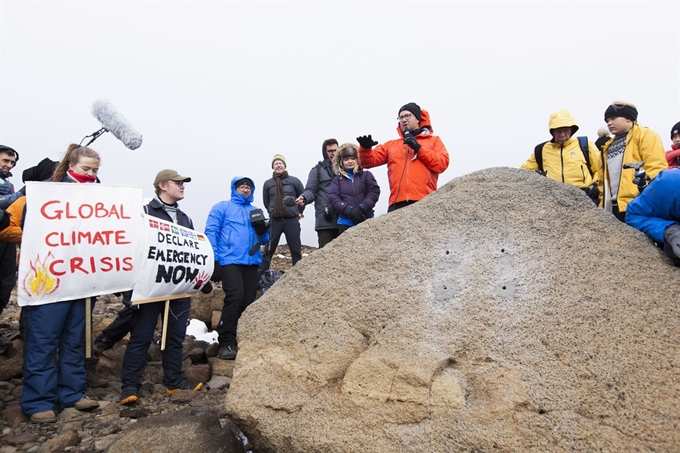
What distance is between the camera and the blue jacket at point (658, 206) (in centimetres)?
300

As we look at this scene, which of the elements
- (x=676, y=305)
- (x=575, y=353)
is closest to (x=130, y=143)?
(x=575, y=353)

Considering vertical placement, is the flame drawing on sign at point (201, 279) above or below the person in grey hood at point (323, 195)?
below

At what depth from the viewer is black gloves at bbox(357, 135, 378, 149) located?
17.2 feet

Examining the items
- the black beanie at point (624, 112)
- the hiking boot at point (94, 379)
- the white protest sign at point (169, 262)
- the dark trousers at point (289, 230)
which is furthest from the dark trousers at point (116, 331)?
the black beanie at point (624, 112)

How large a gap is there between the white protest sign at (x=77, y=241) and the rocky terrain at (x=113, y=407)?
3.24ft

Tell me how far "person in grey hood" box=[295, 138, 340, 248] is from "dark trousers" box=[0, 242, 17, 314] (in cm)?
348

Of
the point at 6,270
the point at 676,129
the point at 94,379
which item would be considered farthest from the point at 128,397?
the point at 676,129

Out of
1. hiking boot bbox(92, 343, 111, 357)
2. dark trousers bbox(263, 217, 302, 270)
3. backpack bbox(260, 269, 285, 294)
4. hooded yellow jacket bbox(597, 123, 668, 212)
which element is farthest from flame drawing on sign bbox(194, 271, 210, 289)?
hooded yellow jacket bbox(597, 123, 668, 212)

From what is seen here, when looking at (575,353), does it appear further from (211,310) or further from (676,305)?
(211,310)

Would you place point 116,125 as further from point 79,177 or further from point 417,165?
point 417,165

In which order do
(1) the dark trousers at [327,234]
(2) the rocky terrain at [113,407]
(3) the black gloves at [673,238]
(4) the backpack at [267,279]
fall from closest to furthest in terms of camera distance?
(3) the black gloves at [673,238]
(2) the rocky terrain at [113,407]
(1) the dark trousers at [327,234]
(4) the backpack at [267,279]

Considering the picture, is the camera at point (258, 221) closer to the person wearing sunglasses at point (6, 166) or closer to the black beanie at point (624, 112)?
the person wearing sunglasses at point (6, 166)

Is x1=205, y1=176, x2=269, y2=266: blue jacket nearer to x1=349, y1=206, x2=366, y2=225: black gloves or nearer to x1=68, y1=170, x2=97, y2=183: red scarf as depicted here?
x1=349, y1=206, x2=366, y2=225: black gloves

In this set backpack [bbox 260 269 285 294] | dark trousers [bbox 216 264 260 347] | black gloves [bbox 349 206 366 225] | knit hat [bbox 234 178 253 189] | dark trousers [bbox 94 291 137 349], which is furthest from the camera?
backpack [bbox 260 269 285 294]
